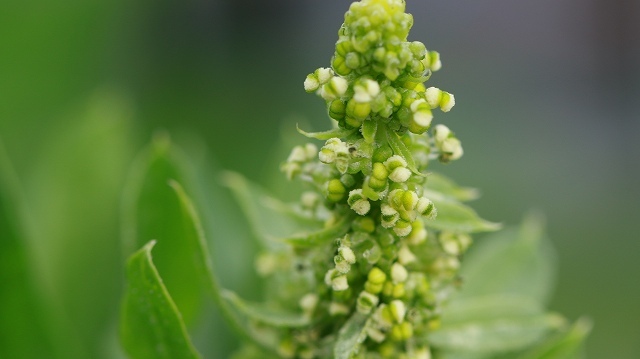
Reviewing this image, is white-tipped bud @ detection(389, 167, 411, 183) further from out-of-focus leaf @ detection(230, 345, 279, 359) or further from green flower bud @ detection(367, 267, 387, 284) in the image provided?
out-of-focus leaf @ detection(230, 345, 279, 359)

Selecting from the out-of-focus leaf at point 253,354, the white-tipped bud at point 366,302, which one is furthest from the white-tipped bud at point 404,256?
the out-of-focus leaf at point 253,354

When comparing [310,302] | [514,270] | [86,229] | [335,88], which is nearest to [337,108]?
[335,88]

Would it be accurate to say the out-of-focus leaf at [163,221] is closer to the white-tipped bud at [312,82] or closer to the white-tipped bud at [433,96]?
the white-tipped bud at [312,82]

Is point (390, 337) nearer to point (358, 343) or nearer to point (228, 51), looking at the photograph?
point (358, 343)

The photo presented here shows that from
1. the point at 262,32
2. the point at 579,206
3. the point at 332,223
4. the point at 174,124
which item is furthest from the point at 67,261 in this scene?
the point at 579,206

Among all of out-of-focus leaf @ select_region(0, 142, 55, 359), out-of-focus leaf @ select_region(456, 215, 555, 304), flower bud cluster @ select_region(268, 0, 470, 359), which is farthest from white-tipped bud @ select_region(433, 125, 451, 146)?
out-of-focus leaf @ select_region(0, 142, 55, 359)

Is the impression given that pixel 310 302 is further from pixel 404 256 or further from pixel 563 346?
pixel 563 346
